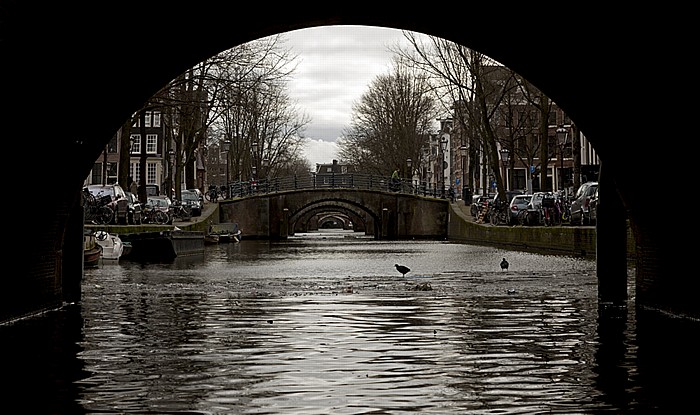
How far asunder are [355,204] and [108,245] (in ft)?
140

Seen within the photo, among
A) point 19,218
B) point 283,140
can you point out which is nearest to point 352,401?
point 19,218

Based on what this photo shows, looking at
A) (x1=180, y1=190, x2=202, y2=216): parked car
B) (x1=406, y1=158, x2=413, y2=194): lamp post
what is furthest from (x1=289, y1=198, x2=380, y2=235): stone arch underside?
(x1=180, y1=190, x2=202, y2=216): parked car

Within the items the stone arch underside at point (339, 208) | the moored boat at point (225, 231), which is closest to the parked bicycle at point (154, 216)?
the moored boat at point (225, 231)

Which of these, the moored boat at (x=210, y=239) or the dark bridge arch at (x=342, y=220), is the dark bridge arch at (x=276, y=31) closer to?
the moored boat at (x=210, y=239)

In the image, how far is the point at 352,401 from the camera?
6.50 metres

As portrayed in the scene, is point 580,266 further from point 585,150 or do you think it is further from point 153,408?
point 585,150

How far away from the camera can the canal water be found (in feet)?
21.4

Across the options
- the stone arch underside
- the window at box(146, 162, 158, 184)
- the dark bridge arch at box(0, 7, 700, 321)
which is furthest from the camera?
the window at box(146, 162, 158, 184)

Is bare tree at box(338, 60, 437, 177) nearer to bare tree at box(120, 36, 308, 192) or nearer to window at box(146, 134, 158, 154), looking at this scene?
bare tree at box(120, 36, 308, 192)

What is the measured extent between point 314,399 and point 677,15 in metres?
4.59

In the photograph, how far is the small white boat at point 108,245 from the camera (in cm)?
3019

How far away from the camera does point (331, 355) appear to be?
8703 millimetres

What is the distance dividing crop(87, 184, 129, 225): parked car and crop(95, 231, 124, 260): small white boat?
23.8 feet

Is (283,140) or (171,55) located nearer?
(171,55)
